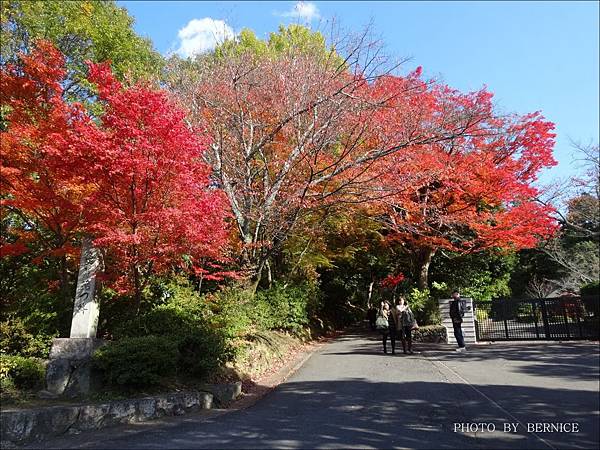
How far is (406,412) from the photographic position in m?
5.82

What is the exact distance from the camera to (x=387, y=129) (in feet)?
39.6

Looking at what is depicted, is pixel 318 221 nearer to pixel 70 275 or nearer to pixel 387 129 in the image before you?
pixel 387 129

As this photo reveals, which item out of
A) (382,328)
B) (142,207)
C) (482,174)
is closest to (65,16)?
(142,207)

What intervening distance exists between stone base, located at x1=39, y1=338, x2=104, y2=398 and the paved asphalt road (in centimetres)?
127

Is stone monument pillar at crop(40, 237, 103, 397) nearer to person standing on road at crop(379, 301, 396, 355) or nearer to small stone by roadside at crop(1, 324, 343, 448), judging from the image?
small stone by roadside at crop(1, 324, 343, 448)

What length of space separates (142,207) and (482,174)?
12.2m

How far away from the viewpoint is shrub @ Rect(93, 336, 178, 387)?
21.8 feet

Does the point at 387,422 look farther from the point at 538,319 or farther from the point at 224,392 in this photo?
the point at 538,319

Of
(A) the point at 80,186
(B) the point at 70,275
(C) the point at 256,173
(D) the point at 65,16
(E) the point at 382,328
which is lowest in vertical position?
(E) the point at 382,328

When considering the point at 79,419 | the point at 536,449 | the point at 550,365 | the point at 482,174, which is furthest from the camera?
the point at 482,174

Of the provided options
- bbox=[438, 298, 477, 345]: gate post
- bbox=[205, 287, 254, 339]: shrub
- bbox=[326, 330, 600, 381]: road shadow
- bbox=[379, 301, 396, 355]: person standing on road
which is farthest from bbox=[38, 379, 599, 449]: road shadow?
bbox=[438, 298, 477, 345]: gate post

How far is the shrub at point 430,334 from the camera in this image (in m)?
14.2

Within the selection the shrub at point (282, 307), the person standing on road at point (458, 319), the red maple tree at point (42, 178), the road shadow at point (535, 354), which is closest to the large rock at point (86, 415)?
the red maple tree at point (42, 178)

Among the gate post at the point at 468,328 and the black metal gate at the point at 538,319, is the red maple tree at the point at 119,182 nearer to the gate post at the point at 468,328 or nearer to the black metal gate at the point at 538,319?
the gate post at the point at 468,328
